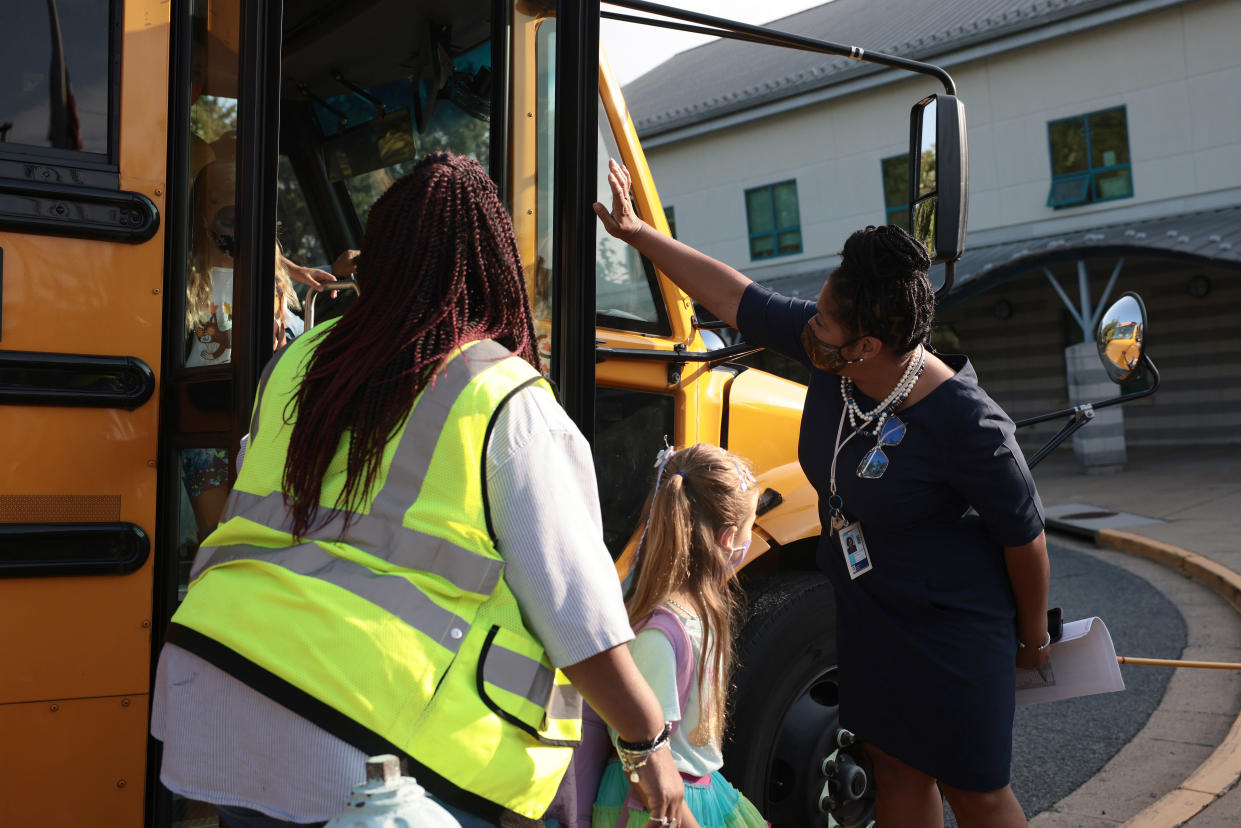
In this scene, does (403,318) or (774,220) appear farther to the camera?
(774,220)

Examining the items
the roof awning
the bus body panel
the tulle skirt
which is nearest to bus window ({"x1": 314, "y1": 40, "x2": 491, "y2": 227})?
the bus body panel

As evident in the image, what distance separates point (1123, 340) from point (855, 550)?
1328mm

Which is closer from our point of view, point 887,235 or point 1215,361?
point 887,235

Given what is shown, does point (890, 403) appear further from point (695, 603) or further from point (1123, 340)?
point (1123, 340)

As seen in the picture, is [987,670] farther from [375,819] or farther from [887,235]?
[375,819]

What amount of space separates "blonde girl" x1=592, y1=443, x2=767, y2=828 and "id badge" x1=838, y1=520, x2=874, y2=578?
0.75 feet

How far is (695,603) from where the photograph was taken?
91.7 inches

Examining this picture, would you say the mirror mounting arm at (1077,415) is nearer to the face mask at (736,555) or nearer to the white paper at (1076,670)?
the white paper at (1076,670)

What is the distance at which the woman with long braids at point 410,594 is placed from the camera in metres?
1.31

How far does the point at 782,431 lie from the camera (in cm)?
311

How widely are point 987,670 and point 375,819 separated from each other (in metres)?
1.56

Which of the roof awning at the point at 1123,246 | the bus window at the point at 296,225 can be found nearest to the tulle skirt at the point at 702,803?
the bus window at the point at 296,225

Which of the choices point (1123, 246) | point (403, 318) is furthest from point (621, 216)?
point (1123, 246)

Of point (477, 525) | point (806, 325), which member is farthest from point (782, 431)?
point (477, 525)
